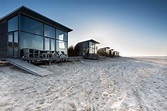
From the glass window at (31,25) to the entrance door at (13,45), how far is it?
833 mm

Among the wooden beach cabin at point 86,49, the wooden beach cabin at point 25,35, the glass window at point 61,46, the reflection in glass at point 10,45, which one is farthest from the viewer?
the wooden beach cabin at point 86,49

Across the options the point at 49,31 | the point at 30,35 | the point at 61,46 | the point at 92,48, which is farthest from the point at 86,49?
the point at 30,35

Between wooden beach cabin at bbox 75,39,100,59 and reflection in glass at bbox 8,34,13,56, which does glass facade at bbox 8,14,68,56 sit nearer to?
reflection in glass at bbox 8,34,13,56

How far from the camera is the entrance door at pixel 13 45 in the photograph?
759 cm

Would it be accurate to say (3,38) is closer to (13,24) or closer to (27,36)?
(13,24)

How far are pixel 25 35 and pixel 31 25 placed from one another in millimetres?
1050

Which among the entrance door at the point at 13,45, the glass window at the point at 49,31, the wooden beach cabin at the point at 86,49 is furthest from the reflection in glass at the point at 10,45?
the wooden beach cabin at the point at 86,49

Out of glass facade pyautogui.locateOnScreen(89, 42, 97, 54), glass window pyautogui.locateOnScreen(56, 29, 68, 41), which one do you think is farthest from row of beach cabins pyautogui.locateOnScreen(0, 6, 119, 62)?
glass facade pyautogui.locateOnScreen(89, 42, 97, 54)

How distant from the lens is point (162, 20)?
12500mm

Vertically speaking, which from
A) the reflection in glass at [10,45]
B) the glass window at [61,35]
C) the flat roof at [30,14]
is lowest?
the reflection in glass at [10,45]

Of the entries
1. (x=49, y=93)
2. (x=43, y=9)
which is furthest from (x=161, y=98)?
(x=43, y=9)

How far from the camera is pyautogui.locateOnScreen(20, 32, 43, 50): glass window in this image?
7.67 metres

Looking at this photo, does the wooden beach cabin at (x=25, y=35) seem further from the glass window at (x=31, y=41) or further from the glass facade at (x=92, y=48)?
the glass facade at (x=92, y=48)

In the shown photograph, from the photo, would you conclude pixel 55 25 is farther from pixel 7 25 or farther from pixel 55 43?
pixel 7 25
